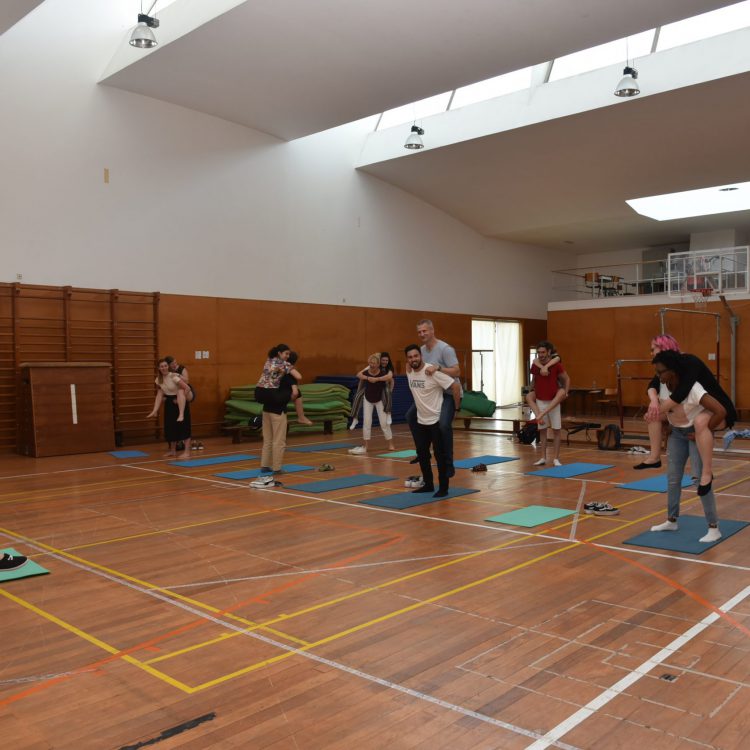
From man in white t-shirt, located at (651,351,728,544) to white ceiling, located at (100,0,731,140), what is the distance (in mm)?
5986

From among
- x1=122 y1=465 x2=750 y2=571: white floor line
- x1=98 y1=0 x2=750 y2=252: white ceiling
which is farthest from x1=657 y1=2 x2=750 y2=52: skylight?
x1=122 y1=465 x2=750 y2=571: white floor line

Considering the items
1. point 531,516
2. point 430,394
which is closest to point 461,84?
point 430,394

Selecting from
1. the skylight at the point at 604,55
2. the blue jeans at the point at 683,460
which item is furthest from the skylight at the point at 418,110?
the blue jeans at the point at 683,460

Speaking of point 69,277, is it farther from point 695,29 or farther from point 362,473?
point 695,29

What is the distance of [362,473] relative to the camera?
325 inches

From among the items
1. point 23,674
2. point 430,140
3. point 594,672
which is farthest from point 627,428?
point 23,674

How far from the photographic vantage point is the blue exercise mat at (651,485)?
6953mm

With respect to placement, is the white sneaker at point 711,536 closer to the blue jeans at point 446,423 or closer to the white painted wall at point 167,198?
the blue jeans at point 446,423

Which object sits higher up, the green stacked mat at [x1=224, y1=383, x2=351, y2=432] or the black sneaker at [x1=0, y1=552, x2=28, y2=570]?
the green stacked mat at [x1=224, y1=383, x2=351, y2=432]

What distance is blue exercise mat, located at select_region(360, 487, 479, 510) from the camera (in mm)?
6305

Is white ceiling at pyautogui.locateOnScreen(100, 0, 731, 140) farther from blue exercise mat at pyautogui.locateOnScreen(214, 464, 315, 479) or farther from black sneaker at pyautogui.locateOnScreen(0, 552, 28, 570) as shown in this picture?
black sneaker at pyautogui.locateOnScreen(0, 552, 28, 570)

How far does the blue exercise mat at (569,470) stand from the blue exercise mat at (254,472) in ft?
9.26

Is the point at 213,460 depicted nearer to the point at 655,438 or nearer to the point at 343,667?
the point at 655,438

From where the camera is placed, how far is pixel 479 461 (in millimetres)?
9070
